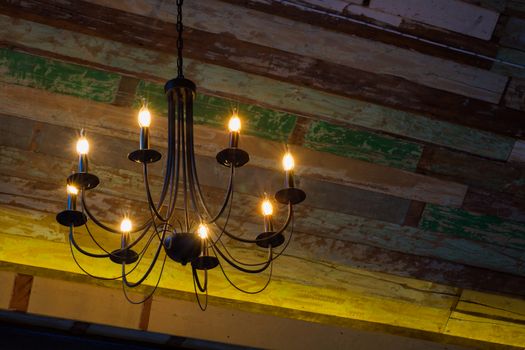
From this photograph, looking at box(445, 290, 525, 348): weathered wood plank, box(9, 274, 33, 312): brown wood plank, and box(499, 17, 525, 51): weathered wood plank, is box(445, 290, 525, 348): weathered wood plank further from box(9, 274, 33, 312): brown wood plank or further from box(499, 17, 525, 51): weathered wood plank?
box(9, 274, 33, 312): brown wood plank

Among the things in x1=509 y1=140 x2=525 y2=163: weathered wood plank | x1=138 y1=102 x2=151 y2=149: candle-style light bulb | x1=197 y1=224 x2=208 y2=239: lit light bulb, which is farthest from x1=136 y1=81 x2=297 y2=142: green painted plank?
x1=509 y1=140 x2=525 y2=163: weathered wood plank

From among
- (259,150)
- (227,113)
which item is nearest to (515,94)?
(259,150)

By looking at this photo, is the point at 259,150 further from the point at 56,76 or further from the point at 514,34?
the point at 514,34

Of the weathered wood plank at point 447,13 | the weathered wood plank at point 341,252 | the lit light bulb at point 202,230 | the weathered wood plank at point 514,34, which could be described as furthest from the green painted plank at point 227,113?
the weathered wood plank at point 514,34

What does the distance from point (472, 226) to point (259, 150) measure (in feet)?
4.49

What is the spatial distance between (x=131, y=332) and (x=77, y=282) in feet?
1.57

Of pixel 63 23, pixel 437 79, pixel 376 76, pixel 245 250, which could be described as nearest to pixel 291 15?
pixel 376 76

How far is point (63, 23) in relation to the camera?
2727 millimetres

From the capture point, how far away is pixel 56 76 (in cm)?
288

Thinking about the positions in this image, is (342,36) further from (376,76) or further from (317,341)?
(317,341)

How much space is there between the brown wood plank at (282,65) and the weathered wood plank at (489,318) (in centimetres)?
124

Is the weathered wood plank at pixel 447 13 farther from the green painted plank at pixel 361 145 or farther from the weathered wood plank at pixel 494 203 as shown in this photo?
the weathered wood plank at pixel 494 203

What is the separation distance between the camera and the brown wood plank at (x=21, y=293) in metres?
3.57

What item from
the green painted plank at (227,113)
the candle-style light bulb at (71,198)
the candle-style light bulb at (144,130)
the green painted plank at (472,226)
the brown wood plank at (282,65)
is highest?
the brown wood plank at (282,65)
